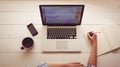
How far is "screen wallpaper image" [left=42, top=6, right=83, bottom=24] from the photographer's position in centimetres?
169

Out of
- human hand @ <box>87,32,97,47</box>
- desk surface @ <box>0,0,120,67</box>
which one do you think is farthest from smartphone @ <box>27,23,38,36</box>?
human hand @ <box>87,32,97,47</box>

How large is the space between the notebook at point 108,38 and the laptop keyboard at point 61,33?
9.3 inches

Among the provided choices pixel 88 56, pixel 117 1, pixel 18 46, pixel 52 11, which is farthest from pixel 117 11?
pixel 18 46

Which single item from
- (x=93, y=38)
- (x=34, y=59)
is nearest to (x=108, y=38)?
(x=93, y=38)

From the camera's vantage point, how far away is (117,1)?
2041 mm

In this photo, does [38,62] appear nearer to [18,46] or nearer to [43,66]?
[43,66]

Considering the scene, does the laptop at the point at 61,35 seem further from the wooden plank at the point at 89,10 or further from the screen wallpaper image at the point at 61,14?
the wooden plank at the point at 89,10

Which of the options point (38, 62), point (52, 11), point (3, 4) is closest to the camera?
point (52, 11)

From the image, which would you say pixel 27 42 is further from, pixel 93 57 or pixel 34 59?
pixel 93 57

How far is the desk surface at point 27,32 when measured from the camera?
1.90 m

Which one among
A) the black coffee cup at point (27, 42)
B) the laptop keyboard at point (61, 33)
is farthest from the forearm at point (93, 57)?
the black coffee cup at point (27, 42)

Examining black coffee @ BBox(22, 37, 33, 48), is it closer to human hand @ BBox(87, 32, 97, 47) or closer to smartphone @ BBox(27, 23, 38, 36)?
smartphone @ BBox(27, 23, 38, 36)

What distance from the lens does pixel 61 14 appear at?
1.78 metres

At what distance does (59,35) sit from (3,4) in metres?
0.61
